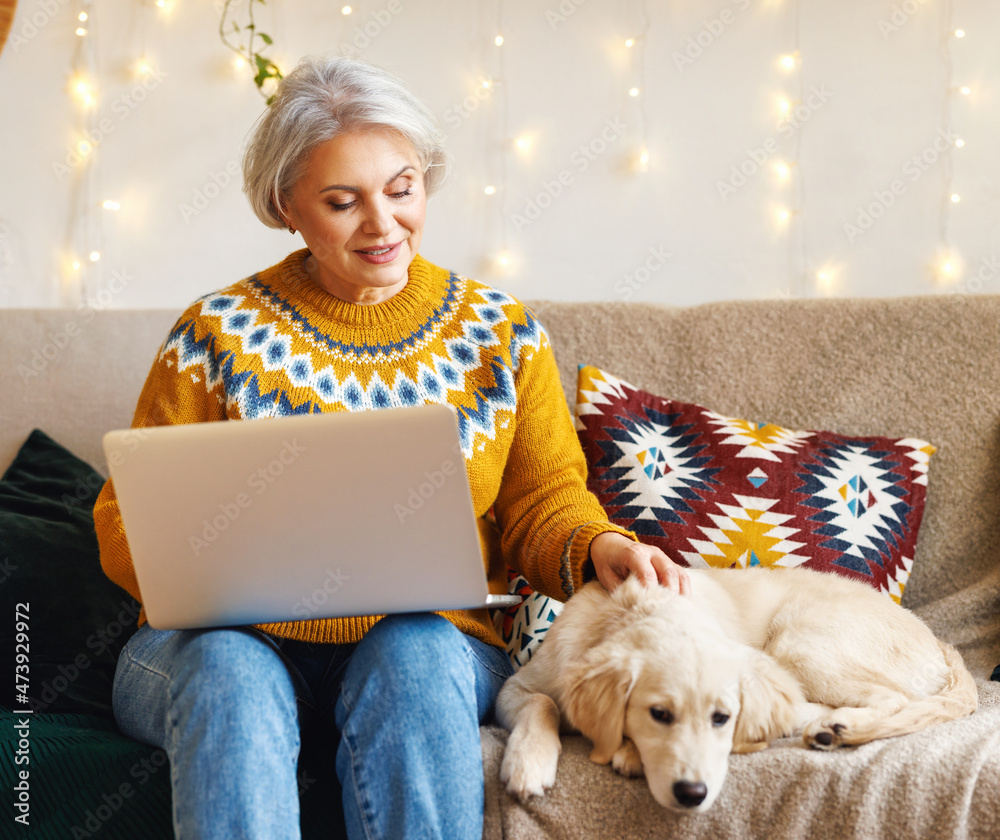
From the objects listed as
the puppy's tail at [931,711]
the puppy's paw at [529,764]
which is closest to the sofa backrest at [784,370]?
the puppy's tail at [931,711]

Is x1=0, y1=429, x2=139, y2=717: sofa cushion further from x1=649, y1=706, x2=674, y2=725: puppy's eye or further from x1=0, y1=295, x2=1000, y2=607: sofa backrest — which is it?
x1=649, y1=706, x2=674, y2=725: puppy's eye

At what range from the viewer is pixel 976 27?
2.04 m

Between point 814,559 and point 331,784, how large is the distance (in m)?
0.92

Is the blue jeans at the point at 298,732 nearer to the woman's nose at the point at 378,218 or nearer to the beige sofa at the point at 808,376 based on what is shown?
the beige sofa at the point at 808,376

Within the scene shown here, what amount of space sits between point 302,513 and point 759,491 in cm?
96

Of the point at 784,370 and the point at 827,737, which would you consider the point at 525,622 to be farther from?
the point at 784,370

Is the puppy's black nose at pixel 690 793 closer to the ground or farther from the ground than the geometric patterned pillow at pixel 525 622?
farther from the ground

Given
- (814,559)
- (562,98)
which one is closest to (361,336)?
(814,559)

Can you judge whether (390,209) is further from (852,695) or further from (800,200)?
(800,200)

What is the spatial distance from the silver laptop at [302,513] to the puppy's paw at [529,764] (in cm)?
22

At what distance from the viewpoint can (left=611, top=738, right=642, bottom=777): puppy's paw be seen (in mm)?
1018

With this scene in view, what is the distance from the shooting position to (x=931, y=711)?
43.8 inches

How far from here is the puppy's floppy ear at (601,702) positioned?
1045 millimetres

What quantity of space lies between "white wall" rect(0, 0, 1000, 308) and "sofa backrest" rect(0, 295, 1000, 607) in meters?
0.43
